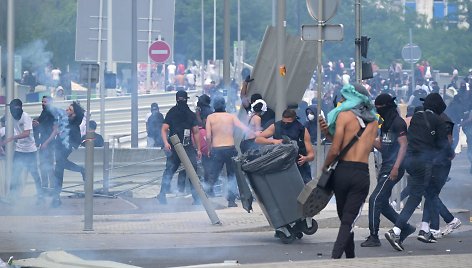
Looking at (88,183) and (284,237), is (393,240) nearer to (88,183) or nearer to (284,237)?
(284,237)

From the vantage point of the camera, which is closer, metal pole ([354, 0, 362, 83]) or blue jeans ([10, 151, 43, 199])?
metal pole ([354, 0, 362, 83])

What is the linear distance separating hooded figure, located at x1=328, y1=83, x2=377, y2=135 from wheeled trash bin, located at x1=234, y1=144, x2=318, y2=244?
2391 mm

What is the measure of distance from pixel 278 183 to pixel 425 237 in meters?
1.65

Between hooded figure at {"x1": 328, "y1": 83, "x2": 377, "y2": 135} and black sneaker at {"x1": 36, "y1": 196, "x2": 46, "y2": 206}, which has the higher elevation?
hooded figure at {"x1": 328, "y1": 83, "x2": 377, "y2": 135}

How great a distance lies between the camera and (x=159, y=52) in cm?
2639

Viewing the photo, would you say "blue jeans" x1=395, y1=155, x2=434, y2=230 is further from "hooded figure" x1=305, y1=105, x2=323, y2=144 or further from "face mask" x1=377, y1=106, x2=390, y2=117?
"hooded figure" x1=305, y1=105, x2=323, y2=144

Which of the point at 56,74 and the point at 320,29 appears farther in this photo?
the point at 56,74

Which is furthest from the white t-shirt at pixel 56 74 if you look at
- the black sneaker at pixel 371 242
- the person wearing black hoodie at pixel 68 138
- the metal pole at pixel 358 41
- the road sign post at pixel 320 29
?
the black sneaker at pixel 371 242

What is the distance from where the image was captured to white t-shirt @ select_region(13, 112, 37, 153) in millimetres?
17609

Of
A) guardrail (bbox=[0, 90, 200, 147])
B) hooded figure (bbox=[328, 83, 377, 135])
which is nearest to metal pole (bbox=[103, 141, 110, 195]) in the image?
guardrail (bbox=[0, 90, 200, 147])

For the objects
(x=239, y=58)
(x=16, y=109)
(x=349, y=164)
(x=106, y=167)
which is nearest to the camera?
(x=349, y=164)

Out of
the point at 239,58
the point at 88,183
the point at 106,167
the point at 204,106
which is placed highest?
the point at 239,58

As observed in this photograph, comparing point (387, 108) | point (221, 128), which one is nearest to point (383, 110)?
point (387, 108)

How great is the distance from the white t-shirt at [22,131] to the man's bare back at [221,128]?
2.59 m
